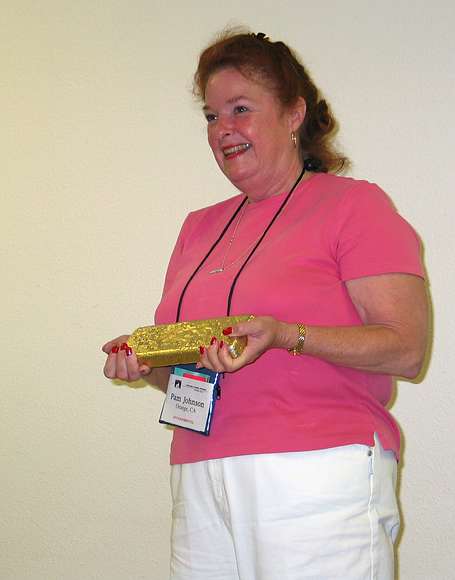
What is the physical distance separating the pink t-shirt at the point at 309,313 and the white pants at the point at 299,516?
0.08ft

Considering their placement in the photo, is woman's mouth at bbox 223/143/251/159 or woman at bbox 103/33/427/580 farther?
woman's mouth at bbox 223/143/251/159

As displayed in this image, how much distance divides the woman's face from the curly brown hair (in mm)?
19

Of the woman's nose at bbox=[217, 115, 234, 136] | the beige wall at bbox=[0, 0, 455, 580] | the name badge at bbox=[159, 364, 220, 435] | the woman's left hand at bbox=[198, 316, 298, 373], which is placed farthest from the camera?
the beige wall at bbox=[0, 0, 455, 580]

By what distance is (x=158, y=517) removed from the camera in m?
1.87

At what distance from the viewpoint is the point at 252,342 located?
1007mm

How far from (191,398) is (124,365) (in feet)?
0.37

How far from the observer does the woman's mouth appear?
1312 mm

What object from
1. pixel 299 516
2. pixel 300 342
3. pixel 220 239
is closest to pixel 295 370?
pixel 300 342

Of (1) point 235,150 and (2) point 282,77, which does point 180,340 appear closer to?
(1) point 235,150

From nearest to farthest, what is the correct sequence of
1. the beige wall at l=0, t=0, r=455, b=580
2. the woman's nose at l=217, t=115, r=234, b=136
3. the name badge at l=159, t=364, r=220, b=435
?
the name badge at l=159, t=364, r=220, b=435 → the woman's nose at l=217, t=115, r=234, b=136 → the beige wall at l=0, t=0, r=455, b=580

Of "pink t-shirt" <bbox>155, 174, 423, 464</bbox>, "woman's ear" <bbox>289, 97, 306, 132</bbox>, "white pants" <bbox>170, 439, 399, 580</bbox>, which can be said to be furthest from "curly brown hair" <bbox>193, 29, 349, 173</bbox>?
"white pants" <bbox>170, 439, 399, 580</bbox>

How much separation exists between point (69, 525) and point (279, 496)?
Result: 105 cm

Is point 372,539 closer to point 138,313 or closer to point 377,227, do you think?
point 377,227

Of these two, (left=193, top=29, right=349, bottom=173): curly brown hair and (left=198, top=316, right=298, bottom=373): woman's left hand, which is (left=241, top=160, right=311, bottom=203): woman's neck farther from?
(left=198, top=316, right=298, bottom=373): woman's left hand
